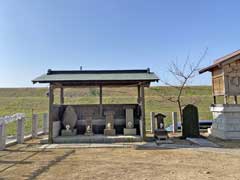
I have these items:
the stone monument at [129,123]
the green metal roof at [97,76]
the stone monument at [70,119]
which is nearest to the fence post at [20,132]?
the green metal roof at [97,76]

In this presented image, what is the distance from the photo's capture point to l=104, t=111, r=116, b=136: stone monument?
28.7ft

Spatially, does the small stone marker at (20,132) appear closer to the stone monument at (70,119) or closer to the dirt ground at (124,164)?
the dirt ground at (124,164)

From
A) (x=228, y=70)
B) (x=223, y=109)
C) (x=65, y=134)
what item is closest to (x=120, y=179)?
(x=65, y=134)

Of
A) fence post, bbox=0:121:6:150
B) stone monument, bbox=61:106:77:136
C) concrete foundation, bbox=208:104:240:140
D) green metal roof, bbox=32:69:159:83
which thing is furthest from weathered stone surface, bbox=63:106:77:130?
concrete foundation, bbox=208:104:240:140

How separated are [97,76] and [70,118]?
232cm

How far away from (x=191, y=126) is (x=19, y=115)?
6.89 metres

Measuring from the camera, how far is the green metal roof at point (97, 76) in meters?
7.75

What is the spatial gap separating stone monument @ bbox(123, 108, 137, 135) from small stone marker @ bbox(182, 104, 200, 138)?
2.14 metres

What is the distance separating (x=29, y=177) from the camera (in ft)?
12.2

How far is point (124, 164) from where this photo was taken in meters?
4.55

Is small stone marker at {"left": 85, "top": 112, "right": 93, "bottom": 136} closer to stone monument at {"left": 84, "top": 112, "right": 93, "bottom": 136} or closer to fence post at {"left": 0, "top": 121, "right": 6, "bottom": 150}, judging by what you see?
stone monument at {"left": 84, "top": 112, "right": 93, "bottom": 136}

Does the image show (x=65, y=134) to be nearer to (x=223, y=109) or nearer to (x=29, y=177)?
(x=29, y=177)

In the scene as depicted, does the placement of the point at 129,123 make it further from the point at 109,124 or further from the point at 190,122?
the point at 190,122

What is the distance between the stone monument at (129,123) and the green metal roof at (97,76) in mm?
1682
